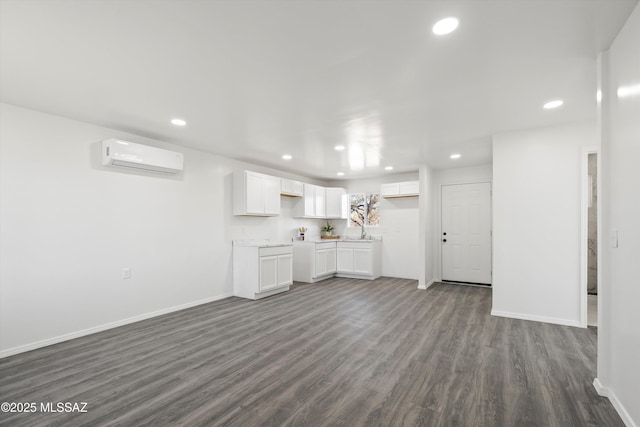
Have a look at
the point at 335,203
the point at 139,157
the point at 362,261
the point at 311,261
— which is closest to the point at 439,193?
the point at 362,261

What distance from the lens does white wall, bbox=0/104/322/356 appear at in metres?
3.04

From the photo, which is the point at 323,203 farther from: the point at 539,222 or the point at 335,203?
the point at 539,222

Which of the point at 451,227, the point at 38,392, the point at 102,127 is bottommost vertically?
the point at 38,392

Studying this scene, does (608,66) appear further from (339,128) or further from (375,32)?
(339,128)

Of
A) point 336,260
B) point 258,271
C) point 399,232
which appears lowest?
point 336,260

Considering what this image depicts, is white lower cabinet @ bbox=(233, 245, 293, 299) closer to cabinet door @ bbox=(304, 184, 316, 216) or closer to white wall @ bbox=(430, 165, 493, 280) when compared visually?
cabinet door @ bbox=(304, 184, 316, 216)

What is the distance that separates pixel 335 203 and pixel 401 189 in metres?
1.70

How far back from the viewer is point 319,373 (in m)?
2.56

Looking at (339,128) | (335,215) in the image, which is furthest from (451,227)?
(339,128)

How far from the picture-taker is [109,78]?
2.53 meters

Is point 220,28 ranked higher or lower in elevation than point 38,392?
higher

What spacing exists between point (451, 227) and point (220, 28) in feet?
19.7

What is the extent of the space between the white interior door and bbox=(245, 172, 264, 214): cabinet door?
390 cm

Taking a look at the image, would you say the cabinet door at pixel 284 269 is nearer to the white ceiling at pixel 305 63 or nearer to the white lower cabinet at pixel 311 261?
the white lower cabinet at pixel 311 261
